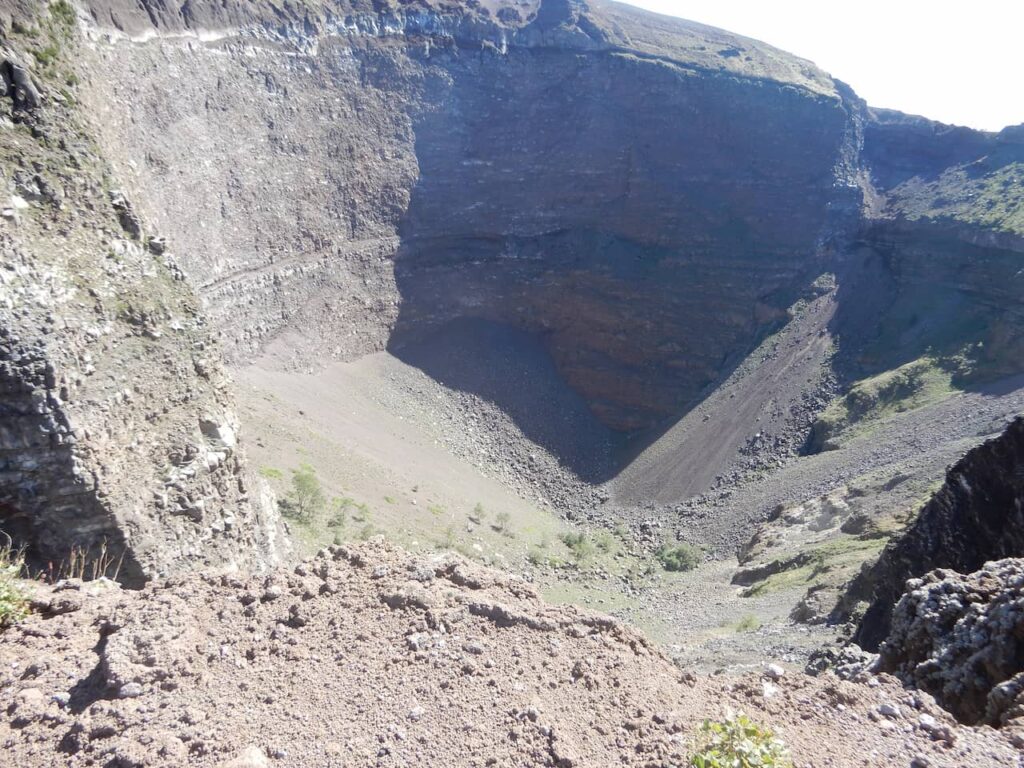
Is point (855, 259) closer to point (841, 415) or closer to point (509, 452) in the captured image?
point (841, 415)

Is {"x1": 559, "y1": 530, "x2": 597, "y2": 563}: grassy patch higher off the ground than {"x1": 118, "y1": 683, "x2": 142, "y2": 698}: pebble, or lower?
lower

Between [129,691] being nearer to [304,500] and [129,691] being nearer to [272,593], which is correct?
[272,593]

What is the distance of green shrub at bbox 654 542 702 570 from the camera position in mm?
34688

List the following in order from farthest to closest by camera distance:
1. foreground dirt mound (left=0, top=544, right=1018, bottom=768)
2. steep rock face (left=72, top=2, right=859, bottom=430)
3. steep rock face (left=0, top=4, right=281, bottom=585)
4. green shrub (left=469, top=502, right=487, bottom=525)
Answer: steep rock face (left=72, top=2, right=859, bottom=430) < green shrub (left=469, top=502, right=487, bottom=525) < steep rock face (left=0, top=4, right=281, bottom=585) < foreground dirt mound (left=0, top=544, right=1018, bottom=768)

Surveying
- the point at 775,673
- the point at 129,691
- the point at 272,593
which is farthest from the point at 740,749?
the point at 129,691

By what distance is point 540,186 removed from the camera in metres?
51.6

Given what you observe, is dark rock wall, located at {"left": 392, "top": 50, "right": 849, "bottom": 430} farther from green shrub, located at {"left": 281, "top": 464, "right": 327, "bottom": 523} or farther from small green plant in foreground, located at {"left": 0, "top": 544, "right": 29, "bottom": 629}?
small green plant in foreground, located at {"left": 0, "top": 544, "right": 29, "bottom": 629}

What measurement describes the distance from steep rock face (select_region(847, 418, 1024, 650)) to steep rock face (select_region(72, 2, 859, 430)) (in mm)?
30904

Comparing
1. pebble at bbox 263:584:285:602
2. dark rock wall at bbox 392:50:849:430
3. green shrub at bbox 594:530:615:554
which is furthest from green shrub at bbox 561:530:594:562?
pebble at bbox 263:584:285:602

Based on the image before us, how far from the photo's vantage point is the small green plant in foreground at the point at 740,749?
4.75 metres

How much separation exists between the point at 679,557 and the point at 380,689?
31876mm

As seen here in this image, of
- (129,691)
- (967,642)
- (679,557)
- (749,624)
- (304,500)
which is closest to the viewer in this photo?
(129,691)

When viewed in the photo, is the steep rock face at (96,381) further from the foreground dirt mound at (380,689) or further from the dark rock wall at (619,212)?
the dark rock wall at (619,212)

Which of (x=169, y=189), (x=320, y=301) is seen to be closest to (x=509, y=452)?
(x=320, y=301)
